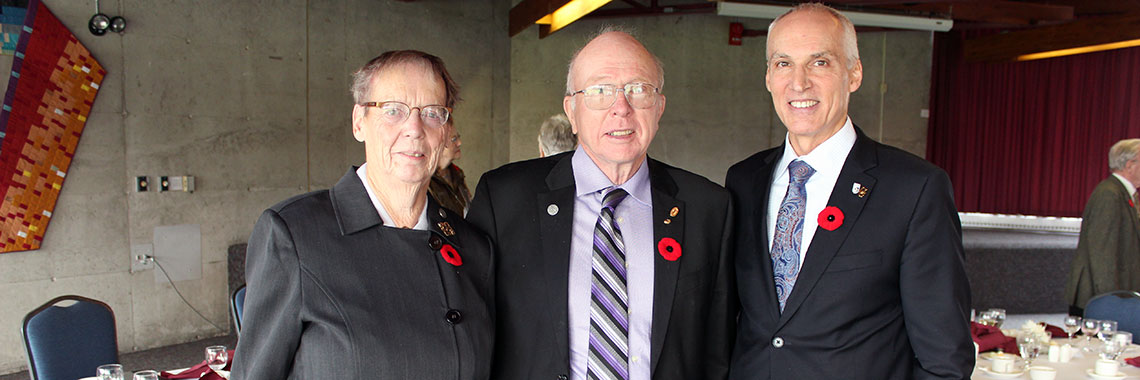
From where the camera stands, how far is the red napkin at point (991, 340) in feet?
11.5

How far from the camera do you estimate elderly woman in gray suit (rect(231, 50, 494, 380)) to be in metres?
1.52

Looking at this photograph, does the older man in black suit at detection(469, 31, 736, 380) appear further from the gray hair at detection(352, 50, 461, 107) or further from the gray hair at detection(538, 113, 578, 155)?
the gray hair at detection(538, 113, 578, 155)

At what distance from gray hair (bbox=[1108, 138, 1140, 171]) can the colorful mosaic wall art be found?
7682 mm

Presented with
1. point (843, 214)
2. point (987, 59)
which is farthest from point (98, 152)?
point (987, 59)

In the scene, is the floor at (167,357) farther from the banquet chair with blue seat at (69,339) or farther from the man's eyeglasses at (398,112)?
the man's eyeglasses at (398,112)

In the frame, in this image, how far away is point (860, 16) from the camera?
8055mm

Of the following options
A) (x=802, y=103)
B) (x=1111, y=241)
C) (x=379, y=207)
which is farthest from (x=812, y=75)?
(x=1111, y=241)

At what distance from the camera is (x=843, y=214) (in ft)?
6.15

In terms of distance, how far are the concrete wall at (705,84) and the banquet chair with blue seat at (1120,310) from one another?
19.6ft

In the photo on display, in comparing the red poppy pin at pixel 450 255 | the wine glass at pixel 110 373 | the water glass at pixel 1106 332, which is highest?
the red poppy pin at pixel 450 255

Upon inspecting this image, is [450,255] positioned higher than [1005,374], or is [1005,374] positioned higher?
[450,255]

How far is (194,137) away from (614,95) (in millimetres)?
5519

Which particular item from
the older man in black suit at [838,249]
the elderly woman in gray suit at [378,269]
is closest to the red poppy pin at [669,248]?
the older man in black suit at [838,249]

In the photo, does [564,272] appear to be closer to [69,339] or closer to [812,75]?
[812,75]
